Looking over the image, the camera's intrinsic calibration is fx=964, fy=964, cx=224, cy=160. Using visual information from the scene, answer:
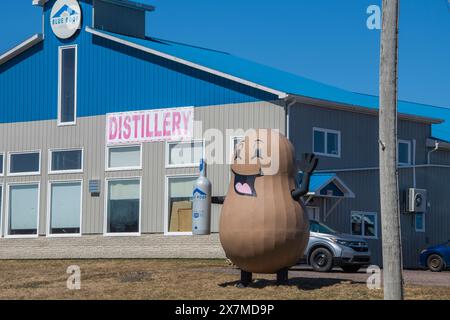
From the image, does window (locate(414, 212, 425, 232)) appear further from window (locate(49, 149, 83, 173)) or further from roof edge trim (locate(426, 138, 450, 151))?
window (locate(49, 149, 83, 173))

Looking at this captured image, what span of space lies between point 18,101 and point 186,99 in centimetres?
889

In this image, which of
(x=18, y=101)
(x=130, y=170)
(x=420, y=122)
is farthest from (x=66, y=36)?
(x=420, y=122)

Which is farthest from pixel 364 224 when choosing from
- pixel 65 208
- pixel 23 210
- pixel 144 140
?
pixel 23 210

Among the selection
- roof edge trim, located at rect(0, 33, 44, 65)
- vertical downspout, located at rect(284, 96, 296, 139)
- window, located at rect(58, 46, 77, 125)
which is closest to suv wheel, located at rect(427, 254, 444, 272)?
vertical downspout, located at rect(284, 96, 296, 139)

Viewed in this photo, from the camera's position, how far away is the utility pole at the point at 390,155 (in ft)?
51.7

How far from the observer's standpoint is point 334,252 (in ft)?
93.5

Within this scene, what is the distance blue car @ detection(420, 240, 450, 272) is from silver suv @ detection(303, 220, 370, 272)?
15.7ft

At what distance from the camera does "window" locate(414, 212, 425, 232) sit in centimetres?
3893

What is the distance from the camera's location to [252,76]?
121 feet

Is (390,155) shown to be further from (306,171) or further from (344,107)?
(344,107)

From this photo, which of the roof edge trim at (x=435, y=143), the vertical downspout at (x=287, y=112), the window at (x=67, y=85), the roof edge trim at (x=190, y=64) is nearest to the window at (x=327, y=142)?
the vertical downspout at (x=287, y=112)

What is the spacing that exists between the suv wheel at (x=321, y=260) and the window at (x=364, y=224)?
8072 mm

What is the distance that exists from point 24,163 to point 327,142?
1302 cm
